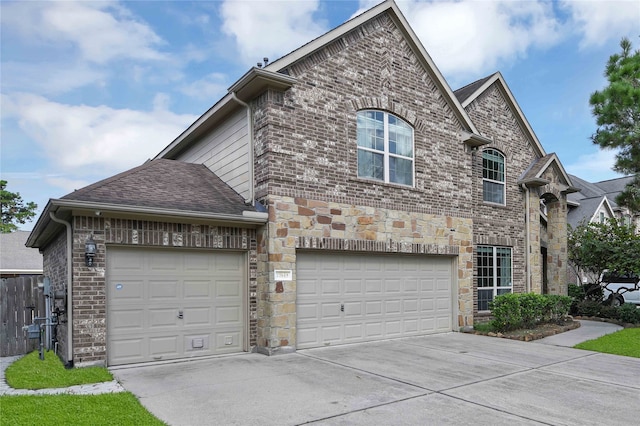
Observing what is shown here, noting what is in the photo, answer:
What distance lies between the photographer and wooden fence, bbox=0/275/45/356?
1056cm

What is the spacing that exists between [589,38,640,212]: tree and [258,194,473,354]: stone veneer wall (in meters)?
7.27

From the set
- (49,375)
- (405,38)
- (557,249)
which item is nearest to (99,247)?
(49,375)

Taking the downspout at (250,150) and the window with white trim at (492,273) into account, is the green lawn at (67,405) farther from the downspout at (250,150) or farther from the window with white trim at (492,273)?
the window with white trim at (492,273)

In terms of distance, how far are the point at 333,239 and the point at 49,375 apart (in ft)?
19.5

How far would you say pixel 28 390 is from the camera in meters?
6.82

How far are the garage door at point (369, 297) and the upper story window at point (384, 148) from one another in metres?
2.08

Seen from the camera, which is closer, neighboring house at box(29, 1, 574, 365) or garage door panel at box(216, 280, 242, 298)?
neighboring house at box(29, 1, 574, 365)

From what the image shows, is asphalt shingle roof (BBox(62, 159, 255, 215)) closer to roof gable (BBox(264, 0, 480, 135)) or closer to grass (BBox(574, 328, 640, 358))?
roof gable (BBox(264, 0, 480, 135))

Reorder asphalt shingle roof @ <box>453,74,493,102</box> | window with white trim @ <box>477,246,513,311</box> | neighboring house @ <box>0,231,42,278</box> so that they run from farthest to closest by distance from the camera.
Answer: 1. neighboring house @ <box>0,231,42,278</box>
2. asphalt shingle roof @ <box>453,74,493,102</box>
3. window with white trim @ <box>477,246,513,311</box>

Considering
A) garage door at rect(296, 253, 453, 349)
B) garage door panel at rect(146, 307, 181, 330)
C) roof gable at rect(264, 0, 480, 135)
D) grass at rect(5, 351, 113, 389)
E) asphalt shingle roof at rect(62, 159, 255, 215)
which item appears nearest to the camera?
grass at rect(5, 351, 113, 389)

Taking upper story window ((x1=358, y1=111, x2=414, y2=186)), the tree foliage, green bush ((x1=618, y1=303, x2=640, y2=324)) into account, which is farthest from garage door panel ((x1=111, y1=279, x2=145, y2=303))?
the tree foliage

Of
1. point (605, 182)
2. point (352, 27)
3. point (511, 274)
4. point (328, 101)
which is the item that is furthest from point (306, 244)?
point (605, 182)

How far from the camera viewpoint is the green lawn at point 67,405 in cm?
540

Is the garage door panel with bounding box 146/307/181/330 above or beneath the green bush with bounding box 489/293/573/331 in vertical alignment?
above
